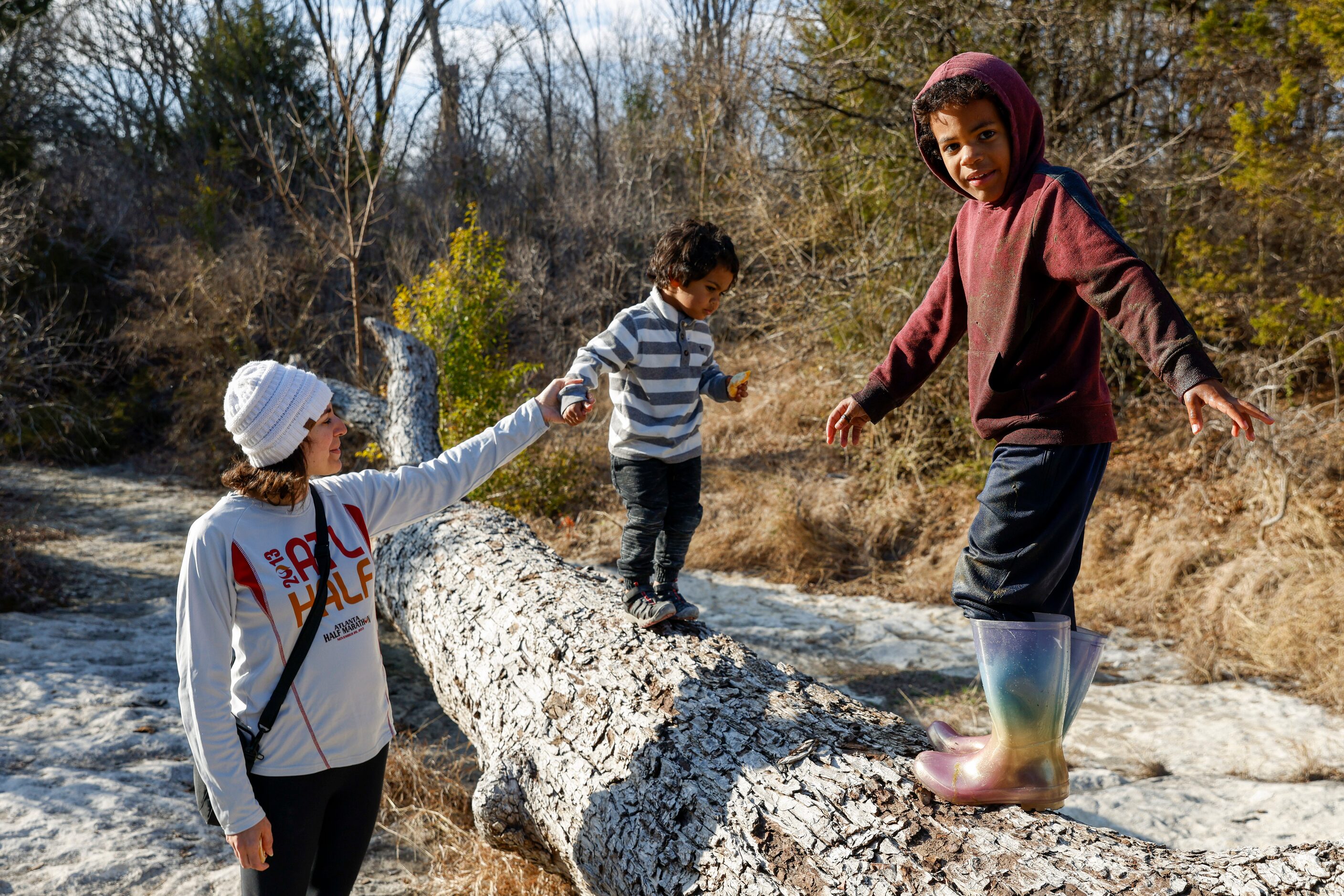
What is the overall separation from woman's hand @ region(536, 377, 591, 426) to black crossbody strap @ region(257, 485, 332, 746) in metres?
0.71

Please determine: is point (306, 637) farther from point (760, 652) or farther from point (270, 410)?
point (760, 652)

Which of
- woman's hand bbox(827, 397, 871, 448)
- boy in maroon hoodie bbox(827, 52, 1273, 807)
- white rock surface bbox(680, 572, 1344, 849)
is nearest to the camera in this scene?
boy in maroon hoodie bbox(827, 52, 1273, 807)

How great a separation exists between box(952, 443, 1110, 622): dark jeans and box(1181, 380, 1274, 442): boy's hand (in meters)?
0.30

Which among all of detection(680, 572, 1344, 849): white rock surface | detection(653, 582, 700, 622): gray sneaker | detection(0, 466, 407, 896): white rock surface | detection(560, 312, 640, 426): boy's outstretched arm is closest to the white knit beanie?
detection(560, 312, 640, 426): boy's outstretched arm

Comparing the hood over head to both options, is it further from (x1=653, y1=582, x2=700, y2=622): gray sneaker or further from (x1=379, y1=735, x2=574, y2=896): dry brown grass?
(x1=379, y1=735, x2=574, y2=896): dry brown grass

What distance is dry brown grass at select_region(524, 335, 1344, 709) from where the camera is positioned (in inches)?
196

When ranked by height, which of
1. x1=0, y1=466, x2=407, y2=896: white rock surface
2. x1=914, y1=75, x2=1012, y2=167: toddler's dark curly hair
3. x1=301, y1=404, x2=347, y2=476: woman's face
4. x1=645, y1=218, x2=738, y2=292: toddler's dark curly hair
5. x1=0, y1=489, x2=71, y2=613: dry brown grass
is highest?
x1=914, y1=75, x2=1012, y2=167: toddler's dark curly hair

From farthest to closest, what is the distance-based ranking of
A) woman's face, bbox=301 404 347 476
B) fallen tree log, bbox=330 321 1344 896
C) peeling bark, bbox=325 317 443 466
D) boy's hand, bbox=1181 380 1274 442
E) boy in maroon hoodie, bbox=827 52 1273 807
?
peeling bark, bbox=325 317 443 466 → woman's face, bbox=301 404 347 476 → boy in maroon hoodie, bbox=827 52 1273 807 → fallen tree log, bbox=330 321 1344 896 → boy's hand, bbox=1181 380 1274 442

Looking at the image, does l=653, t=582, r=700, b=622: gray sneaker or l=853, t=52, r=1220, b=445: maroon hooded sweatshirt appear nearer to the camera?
l=853, t=52, r=1220, b=445: maroon hooded sweatshirt

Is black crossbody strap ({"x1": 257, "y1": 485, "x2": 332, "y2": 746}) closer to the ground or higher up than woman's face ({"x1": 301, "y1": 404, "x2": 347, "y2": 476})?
closer to the ground

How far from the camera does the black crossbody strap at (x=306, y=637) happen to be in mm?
1944

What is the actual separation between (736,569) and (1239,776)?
387cm

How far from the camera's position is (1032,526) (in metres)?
1.96

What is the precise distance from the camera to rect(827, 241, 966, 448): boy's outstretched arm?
2.31 m
